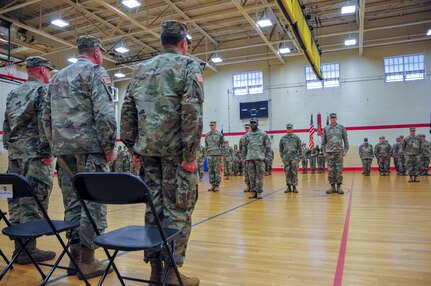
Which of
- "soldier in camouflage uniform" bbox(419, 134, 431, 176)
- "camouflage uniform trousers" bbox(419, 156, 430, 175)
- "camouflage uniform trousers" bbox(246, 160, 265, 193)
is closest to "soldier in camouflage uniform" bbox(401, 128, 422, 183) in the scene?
"soldier in camouflage uniform" bbox(419, 134, 431, 176)

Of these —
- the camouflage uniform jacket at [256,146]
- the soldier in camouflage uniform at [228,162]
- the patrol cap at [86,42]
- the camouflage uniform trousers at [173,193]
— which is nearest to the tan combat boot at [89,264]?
the camouflage uniform trousers at [173,193]

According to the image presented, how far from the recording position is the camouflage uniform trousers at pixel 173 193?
2.04m

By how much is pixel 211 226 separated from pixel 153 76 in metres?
Answer: 2.53

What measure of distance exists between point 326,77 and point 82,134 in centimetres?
1672

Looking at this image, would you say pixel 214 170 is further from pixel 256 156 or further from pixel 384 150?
pixel 384 150

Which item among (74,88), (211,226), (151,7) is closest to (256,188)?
(211,226)

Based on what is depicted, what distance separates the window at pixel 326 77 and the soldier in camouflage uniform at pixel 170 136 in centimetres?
1632

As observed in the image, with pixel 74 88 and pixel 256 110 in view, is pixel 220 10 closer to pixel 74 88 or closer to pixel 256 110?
pixel 256 110

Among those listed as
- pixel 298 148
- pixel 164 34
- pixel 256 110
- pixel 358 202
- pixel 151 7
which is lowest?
pixel 358 202

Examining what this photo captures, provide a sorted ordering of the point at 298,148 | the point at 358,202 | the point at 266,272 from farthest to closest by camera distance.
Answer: the point at 298,148 → the point at 358,202 → the point at 266,272

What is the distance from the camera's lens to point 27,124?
9.88 feet

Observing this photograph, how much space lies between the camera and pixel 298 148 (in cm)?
818

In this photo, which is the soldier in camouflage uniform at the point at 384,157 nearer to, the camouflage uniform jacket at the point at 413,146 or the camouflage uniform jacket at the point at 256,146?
the camouflage uniform jacket at the point at 413,146

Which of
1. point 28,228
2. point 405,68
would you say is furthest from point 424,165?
point 28,228
